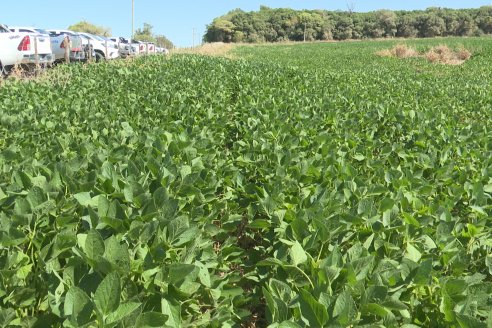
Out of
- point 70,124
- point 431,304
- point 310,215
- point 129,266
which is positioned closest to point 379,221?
point 310,215

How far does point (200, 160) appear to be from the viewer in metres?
3.48

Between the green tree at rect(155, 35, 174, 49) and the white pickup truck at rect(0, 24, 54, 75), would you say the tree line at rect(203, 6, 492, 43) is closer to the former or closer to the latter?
the green tree at rect(155, 35, 174, 49)

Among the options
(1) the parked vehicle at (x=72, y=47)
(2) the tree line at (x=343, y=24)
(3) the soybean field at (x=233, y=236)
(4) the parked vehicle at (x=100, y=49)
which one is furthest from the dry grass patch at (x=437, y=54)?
(2) the tree line at (x=343, y=24)

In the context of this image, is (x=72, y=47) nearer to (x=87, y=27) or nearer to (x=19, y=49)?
(x=19, y=49)

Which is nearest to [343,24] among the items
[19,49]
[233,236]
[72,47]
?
[72,47]

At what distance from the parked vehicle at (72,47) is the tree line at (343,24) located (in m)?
69.9

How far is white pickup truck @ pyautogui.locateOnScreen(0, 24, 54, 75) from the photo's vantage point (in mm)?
12422

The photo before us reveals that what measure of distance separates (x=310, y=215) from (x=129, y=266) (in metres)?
1.09

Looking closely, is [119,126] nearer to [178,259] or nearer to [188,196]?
[188,196]

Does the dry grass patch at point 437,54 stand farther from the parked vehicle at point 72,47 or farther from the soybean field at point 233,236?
the soybean field at point 233,236

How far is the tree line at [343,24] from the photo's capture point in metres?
80.1

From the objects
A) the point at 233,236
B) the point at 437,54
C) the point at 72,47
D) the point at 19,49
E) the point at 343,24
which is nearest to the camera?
the point at 233,236

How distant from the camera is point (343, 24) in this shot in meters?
89.6

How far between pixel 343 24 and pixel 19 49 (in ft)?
279
